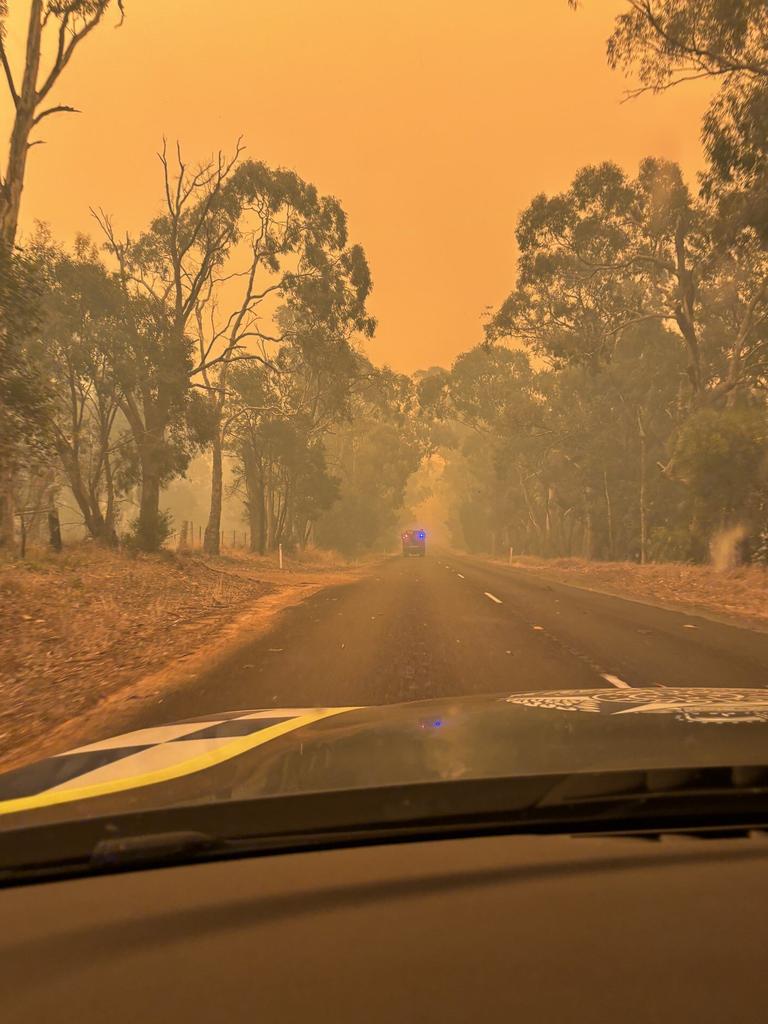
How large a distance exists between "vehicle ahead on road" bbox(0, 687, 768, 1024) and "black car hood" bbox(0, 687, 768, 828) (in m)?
0.02

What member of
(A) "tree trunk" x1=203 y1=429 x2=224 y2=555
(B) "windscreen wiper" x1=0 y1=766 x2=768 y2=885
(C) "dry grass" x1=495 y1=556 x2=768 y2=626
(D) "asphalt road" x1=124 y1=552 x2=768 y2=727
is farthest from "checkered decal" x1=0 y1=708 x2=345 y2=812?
(A) "tree trunk" x1=203 y1=429 x2=224 y2=555

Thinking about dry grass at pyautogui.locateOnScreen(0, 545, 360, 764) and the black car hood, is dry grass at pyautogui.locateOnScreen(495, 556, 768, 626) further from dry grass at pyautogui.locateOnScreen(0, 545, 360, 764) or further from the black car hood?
the black car hood

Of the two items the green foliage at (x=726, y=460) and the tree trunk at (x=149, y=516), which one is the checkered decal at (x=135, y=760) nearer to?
the tree trunk at (x=149, y=516)

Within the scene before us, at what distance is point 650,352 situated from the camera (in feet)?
116

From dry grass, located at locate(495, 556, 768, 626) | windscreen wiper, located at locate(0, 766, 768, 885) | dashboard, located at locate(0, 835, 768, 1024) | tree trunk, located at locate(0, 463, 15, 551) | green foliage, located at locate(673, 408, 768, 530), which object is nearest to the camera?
dashboard, located at locate(0, 835, 768, 1024)

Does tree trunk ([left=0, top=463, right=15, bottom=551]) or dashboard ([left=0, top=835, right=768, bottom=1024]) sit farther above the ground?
tree trunk ([left=0, top=463, right=15, bottom=551])

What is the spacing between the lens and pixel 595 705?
3.47 metres

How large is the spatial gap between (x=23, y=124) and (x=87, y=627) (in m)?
14.6

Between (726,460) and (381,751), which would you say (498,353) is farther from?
(381,751)

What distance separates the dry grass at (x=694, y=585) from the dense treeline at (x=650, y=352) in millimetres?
1721

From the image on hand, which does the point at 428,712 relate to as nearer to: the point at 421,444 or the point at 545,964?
the point at 545,964

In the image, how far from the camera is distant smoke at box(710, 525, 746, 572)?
22472 millimetres

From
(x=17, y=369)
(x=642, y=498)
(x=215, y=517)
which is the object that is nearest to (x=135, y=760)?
(x=17, y=369)

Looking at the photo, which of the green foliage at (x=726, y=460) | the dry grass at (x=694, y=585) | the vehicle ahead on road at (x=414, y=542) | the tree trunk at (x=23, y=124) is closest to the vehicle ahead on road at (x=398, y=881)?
the dry grass at (x=694, y=585)
